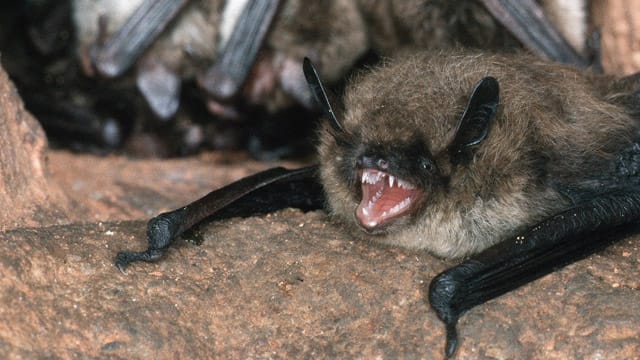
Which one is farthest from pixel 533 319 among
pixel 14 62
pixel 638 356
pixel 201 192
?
pixel 14 62

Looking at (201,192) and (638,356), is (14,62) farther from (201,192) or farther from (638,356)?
(638,356)

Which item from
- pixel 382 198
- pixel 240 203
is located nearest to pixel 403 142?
pixel 382 198

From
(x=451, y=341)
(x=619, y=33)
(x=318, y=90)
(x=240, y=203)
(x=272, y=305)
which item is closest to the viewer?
(x=451, y=341)

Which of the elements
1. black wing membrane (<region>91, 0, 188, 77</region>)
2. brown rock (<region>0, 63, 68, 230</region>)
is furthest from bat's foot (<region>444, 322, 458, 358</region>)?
black wing membrane (<region>91, 0, 188, 77</region>)

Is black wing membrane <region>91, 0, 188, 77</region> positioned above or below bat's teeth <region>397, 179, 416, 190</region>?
below

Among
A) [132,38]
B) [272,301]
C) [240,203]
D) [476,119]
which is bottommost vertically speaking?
[132,38]

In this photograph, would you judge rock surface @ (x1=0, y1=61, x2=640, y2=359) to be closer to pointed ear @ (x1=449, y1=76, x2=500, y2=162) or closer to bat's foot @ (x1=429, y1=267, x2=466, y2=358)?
→ bat's foot @ (x1=429, y1=267, x2=466, y2=358)

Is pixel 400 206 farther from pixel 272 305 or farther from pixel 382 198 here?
pixel 272 305
